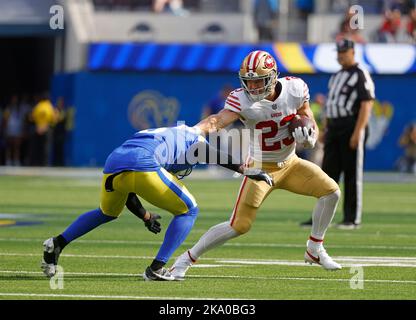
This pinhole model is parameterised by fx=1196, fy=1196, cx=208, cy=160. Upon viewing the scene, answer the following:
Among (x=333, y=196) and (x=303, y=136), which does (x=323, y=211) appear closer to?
(x=333, y=196)

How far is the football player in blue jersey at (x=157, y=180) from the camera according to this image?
26.2 feet

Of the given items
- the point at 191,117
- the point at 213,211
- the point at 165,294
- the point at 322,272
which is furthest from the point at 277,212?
the point at 191,117

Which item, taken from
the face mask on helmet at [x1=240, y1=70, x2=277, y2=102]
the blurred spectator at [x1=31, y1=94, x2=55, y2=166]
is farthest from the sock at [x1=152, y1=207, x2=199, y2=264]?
the blurred spectator at [x1=31, y1=94, x2=55, y2=166]

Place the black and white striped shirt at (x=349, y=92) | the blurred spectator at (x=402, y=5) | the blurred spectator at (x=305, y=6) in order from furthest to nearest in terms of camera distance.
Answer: the blurred spectator at (x=305, y=6), the blurred spectator at (x=402, y=5), the black and white striped shirt at (x=349, y=92)

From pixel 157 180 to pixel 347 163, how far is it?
5017 millimetres

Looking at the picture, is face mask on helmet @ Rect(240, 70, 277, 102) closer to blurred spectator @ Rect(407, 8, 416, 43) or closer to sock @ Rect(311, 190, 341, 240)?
sock @ Rect(311, 190, 341, 240)

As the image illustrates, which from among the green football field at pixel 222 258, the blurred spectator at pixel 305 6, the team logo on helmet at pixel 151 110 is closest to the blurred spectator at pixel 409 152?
the blurred spectator at pixel 305 6

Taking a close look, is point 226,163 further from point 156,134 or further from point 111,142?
point 111,142

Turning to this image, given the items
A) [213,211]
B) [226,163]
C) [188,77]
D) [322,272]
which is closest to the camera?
[226,163]

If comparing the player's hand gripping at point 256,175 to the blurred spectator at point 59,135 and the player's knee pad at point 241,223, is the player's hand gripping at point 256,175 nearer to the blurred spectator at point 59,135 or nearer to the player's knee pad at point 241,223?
the player's knee pad at point 241,223

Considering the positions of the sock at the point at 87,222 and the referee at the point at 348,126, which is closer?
the sock at the point at 87,222

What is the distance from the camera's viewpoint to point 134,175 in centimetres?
798

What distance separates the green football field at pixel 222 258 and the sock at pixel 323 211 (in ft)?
0.98
